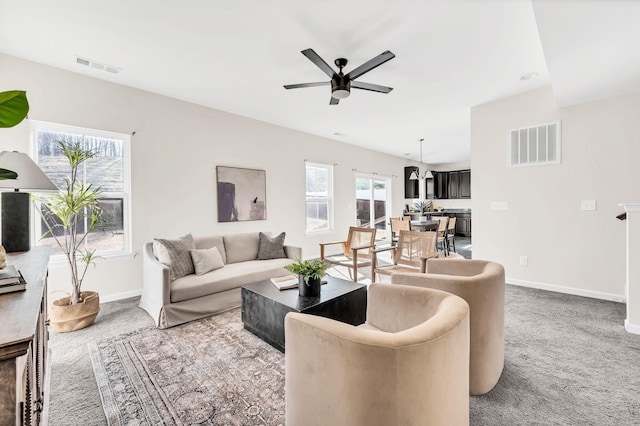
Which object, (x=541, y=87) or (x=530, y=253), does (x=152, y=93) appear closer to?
(x=541, y=87)

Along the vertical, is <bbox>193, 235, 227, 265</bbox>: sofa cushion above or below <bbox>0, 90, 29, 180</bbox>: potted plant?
below

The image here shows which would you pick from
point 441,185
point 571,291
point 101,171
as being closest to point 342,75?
point 101,171

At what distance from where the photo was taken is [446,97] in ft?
13.5

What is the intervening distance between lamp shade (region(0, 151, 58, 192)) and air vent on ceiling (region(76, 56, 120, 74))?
1.97 metres

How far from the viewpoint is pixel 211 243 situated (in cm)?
374

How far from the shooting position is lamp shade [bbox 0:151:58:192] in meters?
1.64

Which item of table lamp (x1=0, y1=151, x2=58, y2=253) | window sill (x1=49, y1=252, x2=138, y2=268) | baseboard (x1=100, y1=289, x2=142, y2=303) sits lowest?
baseboard (x1=100, y1=289, x2=142, y2=303)

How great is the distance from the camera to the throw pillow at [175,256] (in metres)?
3.06

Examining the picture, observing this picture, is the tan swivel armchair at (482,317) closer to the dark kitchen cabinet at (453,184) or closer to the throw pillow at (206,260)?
the throw pillow at (206,260)

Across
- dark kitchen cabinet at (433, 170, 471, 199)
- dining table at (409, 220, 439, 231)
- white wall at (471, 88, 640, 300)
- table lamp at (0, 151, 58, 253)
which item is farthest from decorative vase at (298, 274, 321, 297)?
dark kitchen cabinet at (433, 170, 471, 199)

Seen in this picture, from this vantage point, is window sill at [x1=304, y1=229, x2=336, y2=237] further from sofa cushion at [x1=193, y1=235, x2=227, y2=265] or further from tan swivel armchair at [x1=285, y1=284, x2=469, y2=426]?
tan swivel armchair at [x1=285, y1=284, x2=469, y2=426]

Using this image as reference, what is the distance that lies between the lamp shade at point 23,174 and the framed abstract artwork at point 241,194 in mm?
2907

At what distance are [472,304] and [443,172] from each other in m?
9.48

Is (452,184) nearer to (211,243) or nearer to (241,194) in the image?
(241,194)
